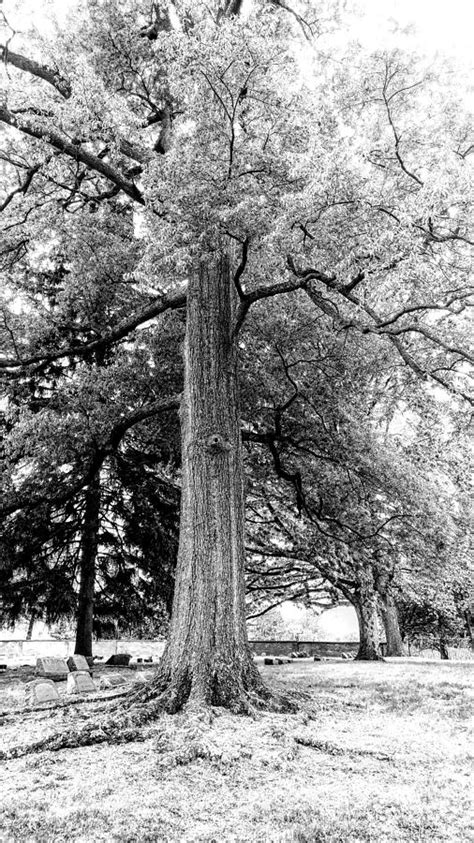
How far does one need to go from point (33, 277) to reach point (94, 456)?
4151mm

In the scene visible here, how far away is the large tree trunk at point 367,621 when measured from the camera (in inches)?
528

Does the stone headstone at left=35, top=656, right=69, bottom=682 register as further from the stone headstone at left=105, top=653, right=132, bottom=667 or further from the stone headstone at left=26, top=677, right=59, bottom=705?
the stone headstone at left=26, top=677, right=59, bottom=705

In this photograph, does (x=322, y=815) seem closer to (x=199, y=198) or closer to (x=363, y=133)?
(x=199, y=198)

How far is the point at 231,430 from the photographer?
20.2 feet

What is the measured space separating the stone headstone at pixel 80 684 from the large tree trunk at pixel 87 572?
4.49 metres

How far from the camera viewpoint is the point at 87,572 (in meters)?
10.8

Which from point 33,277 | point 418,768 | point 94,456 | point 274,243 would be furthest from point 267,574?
point 418,768

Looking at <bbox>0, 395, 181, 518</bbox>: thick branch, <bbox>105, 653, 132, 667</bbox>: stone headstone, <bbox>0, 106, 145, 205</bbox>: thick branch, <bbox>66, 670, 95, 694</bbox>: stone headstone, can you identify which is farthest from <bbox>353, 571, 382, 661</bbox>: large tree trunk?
<bbox>0, 106, 145, 205</bbox>: thick branch

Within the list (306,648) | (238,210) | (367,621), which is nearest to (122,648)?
(306,648)

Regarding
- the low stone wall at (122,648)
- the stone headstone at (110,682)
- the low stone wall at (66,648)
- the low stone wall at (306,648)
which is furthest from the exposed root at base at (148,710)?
the low stone wall at (306,648)

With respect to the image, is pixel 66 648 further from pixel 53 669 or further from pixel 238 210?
pixel 238 210

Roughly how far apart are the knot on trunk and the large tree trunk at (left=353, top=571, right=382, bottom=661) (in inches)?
325

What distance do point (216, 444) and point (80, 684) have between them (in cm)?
316

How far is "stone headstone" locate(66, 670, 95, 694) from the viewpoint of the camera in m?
6.12
